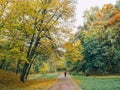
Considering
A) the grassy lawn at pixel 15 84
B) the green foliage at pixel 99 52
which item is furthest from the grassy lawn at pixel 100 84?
the green foliage at pixel 99 52

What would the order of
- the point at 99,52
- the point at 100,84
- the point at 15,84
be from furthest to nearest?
the point at 99,52 < the point at 15,84 < the point at 100,84

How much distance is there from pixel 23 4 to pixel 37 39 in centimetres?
764

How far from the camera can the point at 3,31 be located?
21516 mm

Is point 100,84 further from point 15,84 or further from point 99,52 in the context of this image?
point 99,52

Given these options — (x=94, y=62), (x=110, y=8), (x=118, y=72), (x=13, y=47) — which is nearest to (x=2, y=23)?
(x=13, y=47)

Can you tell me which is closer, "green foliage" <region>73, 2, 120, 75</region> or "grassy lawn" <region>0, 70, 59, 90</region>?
"grassy lawn" <region>0, 70, 59, 90</region>

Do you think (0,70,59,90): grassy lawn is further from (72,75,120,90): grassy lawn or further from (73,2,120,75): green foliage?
(73,2,120,75): green foliage

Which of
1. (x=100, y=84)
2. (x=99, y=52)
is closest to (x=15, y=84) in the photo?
(x=100, y=84)

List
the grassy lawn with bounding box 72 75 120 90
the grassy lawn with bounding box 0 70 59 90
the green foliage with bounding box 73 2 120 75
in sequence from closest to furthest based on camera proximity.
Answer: the grassy lawn with bounding box 72 75 120 90 → the grassy lawn with bounding box 0 70 59 90 → the green foliage with bounding box 73 2 120 75

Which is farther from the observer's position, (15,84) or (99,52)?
(99,52)

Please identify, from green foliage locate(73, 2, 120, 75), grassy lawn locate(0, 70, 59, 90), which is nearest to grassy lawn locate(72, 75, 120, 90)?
grassy lawn locate(0, 70, 59, 90)

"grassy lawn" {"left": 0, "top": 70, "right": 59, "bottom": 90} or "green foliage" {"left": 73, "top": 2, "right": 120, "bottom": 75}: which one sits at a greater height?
"green foliage" {"left": 73, "top": 2, "right": 120, "bottom": 75}

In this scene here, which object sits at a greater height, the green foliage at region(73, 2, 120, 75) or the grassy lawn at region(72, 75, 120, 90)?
the green foliage at region(73, 2, 120, 75)

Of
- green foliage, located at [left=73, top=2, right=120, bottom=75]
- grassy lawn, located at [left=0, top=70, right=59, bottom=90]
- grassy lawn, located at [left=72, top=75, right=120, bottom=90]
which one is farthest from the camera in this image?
green foliage, located at [left=73, top=2, right=120, bottom=75]
